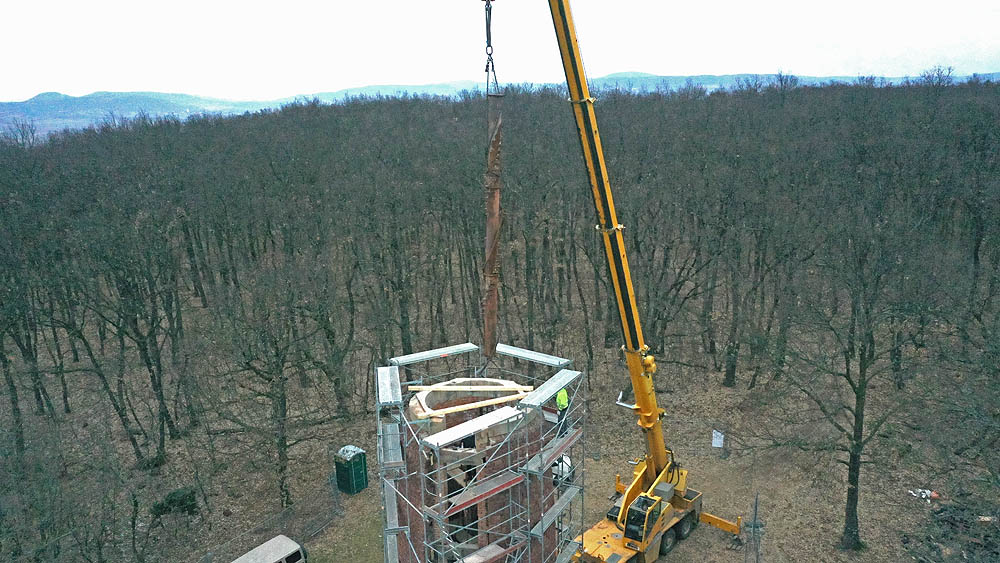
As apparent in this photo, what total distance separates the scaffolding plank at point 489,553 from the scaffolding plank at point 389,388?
335 centimetres

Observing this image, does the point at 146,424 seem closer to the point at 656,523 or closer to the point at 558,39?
the point at 656,523

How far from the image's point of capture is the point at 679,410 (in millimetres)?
26266

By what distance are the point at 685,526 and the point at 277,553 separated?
11.6 metres

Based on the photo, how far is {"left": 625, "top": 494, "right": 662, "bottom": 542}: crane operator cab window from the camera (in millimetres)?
16317

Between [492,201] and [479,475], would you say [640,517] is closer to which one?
[479,475]

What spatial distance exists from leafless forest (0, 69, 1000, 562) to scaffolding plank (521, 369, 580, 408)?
27.5ft

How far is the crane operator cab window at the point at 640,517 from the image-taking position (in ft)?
53.5

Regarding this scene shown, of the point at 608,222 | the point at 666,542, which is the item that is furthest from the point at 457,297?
the point at 608,222

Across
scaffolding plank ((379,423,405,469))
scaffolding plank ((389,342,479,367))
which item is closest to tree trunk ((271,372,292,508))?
scaffolding plank ((389,342,479,367))

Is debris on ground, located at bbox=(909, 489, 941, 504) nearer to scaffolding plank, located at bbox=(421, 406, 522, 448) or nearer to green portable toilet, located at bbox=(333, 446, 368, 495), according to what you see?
scaffolding plank, located at bbox=(421, 406, 522, 448)

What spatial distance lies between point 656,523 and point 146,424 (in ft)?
70.1

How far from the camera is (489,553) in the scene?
12844 millimetres

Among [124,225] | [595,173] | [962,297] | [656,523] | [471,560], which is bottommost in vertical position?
[656,523]

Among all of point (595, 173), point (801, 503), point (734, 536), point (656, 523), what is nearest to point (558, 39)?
point (595, 173)
